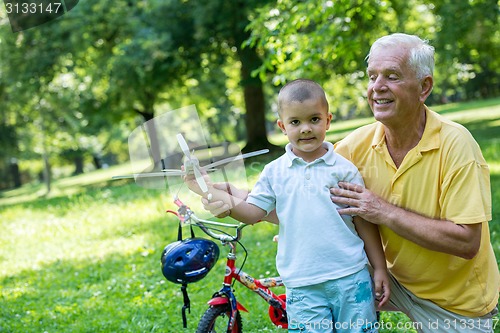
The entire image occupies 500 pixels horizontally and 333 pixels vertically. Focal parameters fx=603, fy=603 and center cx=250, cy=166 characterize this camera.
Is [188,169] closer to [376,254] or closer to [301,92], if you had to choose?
[301,92]

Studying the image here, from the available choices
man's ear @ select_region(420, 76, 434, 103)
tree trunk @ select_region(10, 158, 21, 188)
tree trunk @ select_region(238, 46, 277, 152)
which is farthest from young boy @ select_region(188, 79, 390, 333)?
tree trunk @ select_region(10, 158, 21, 188)

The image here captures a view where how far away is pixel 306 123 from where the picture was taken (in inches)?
104

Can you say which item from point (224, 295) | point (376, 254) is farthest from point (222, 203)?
point (224, 295)

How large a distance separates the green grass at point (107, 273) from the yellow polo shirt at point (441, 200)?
3.72 ft

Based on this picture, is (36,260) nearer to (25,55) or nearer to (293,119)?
(293,119)

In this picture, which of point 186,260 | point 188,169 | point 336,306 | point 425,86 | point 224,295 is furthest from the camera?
point 224,295

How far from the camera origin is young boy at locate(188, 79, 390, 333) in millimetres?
2645

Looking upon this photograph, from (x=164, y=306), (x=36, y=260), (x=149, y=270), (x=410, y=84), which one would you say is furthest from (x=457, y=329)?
(x=36, y=260)

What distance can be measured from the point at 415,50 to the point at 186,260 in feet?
4.92

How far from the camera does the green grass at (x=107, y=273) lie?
5.16m

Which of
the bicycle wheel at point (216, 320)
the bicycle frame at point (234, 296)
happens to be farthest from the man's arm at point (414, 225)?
the bicycle wheel at point (216, 320)

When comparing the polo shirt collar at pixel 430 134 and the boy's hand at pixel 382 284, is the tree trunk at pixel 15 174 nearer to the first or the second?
the boy's hand at pixel 382 284

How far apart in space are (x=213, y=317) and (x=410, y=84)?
1624 mm

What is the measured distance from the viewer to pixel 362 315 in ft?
8.77
